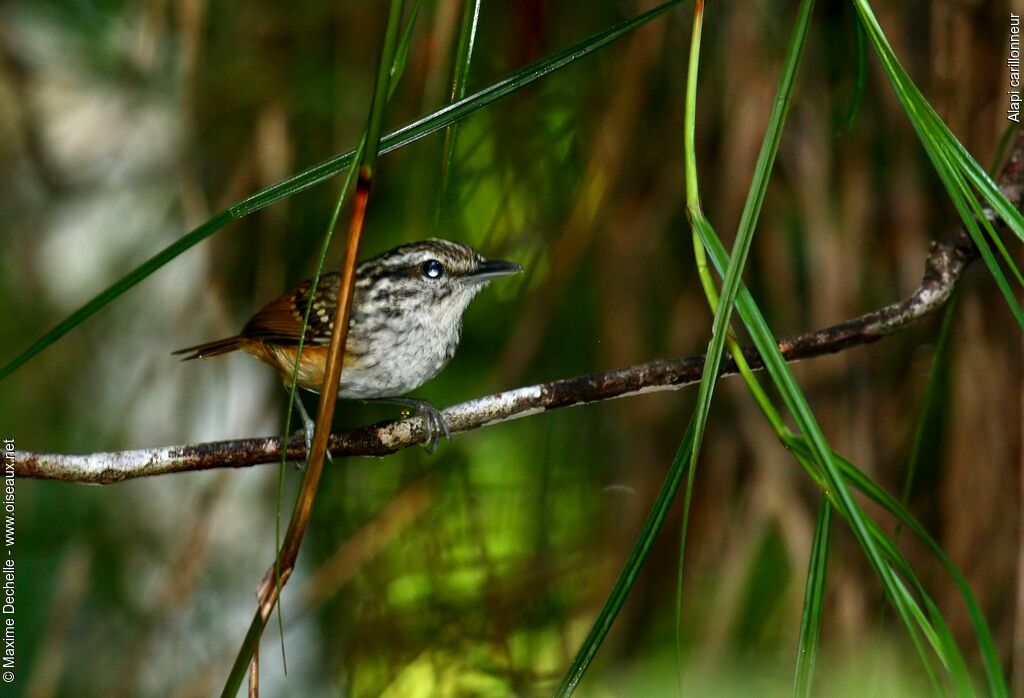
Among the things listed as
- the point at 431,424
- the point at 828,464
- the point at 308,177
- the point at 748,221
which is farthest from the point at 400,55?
the point at 431,424

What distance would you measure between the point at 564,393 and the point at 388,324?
75 cm

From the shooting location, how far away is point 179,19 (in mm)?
2738

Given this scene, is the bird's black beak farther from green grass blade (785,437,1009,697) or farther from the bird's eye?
green grass blade (785,437,1009,697)

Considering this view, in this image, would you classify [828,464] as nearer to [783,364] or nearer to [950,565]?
[783,364]

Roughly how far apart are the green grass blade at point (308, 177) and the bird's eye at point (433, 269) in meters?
1.18

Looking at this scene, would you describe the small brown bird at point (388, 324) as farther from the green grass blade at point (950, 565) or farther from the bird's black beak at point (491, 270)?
the green grass blade at point (950, 565)

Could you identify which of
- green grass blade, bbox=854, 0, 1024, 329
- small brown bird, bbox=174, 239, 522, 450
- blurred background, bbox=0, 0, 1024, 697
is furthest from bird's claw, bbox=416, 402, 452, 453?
green grass blade, bbox=854, 0, 1024, 329

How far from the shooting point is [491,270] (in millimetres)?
2363

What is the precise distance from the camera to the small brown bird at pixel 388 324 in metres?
2.32

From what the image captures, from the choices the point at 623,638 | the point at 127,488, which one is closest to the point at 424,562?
the point at 623,638

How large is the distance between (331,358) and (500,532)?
1821 mm

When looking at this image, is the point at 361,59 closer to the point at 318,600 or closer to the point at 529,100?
the point at 529,100

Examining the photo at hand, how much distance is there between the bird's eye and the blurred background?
341 mm

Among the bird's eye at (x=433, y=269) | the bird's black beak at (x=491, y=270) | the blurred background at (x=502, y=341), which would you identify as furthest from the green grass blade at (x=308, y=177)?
the blurred background at (x=502, y=341)
